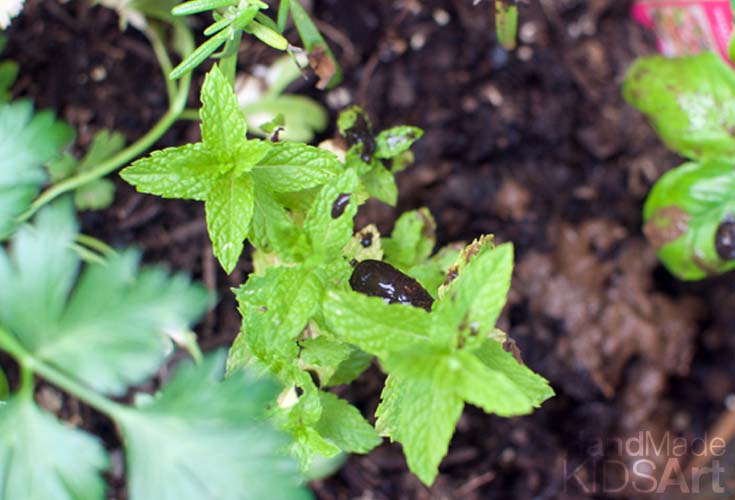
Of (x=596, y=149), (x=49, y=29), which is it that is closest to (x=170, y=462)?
(x=49, y=29)

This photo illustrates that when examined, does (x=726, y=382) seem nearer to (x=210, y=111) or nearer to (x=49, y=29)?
(x=210, y=111)

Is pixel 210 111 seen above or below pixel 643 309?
above

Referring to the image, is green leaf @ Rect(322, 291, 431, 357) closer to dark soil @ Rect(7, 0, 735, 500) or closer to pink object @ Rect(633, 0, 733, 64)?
dark soil @ Rect(7, 0, 735, 500)

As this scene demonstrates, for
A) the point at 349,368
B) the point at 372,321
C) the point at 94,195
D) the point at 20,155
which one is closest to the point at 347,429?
the point at 349,368

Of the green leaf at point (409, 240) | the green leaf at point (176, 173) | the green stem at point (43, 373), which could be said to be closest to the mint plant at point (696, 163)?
the green leaf at point (409, 240)

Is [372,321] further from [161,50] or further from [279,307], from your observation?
[161,50]
